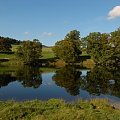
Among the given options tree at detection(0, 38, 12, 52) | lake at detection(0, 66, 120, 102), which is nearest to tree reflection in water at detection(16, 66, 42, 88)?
lake at detection(0, 66, 120, 102)

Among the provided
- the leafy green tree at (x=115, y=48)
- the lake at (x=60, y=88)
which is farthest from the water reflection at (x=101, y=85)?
the leafy green tree at (x=115, y=48)

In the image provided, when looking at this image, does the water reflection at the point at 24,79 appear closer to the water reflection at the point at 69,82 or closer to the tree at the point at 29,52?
the water reflection at the point at 69,82

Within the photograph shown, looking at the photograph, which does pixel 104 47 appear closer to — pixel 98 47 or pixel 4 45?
pixel 98 47

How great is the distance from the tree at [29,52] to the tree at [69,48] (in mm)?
8741

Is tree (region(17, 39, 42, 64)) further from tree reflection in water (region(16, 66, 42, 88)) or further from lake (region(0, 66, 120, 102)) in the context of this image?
lake (region(0, 66, 120, 102))

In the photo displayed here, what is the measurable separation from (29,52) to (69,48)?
57.5 feet

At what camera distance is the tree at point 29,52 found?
430 ft

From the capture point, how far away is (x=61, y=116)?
2031cm

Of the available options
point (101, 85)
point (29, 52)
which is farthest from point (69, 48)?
point (101, 85)

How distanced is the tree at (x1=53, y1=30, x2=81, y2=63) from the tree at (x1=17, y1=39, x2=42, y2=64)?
8741 millimetres

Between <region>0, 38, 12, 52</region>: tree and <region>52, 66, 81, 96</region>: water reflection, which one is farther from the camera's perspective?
<region>0, 38, 12, 52</region>: tree

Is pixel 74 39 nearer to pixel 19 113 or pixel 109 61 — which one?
pixel 109 61

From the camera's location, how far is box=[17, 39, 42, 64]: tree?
131000mm

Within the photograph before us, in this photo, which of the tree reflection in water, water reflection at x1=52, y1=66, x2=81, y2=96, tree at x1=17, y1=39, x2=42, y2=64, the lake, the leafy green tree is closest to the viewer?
the lake
